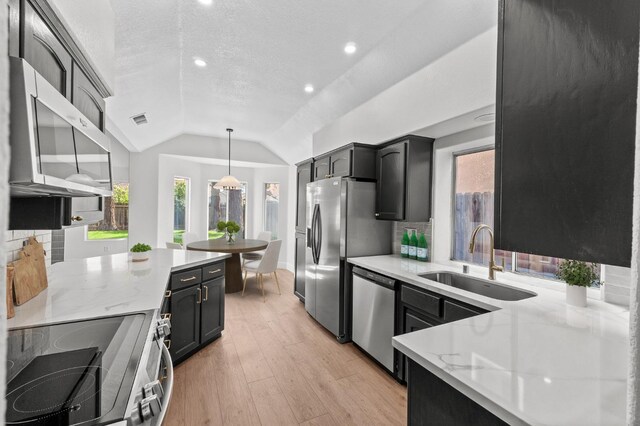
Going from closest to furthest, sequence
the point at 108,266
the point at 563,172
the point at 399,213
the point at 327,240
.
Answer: the point at 563,172 < the point at 108,266 < the point at 399,213 < the point at 327,240

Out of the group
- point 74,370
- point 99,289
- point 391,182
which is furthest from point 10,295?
point 391,182

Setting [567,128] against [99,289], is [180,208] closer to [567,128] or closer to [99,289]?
[99,289]

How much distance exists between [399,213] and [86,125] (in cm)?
235

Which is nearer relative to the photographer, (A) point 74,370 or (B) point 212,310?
(A) point 74,370

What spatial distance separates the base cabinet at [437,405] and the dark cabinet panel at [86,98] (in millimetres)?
1833

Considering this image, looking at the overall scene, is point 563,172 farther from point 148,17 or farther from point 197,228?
point 197,228

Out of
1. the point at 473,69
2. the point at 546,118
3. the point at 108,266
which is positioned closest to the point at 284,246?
the point at 108,266

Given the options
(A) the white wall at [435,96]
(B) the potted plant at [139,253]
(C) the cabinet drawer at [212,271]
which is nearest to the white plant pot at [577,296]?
(A) the white wall at [435,96]

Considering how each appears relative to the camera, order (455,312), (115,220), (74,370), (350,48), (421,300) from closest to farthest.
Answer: (74,370) < (455,312) < (421,300) < (350,48) < (115,220)

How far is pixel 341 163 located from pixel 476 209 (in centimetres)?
141

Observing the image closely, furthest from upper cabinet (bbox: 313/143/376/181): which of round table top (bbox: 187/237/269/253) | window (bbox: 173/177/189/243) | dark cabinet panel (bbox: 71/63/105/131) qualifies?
window (bbox: 173/177/189/243)

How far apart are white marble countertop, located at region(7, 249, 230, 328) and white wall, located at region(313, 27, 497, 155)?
7.31 ft

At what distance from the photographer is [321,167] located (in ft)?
12.1

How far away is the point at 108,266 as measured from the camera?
2330 mm
